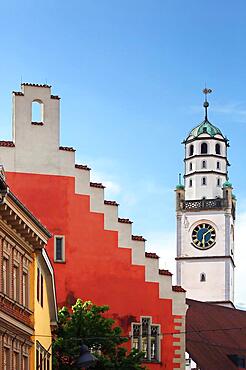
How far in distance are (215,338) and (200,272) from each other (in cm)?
3072

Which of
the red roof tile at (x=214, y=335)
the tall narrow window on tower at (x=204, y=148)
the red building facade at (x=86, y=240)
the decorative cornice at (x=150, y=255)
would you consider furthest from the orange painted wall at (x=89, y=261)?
the tall narrow window on tower at (x=204, y=148)

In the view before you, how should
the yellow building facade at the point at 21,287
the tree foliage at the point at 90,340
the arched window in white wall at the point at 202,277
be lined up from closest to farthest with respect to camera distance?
the yellow building facade at the point at 21,287 < the tree foliage at the point at 90,340 < the arched window in white wall at the point at 202,277

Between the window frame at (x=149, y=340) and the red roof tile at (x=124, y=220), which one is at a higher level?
the red roof tile at (x=124, y=220)

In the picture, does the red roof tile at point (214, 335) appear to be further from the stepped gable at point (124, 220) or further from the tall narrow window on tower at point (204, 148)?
the stepped gable at point (124, 220)

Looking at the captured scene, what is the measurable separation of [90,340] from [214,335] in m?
51.4

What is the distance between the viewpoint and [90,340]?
48125 millimetres

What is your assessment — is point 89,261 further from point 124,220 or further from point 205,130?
point 205,130

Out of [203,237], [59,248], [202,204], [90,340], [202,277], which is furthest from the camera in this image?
[202,204]

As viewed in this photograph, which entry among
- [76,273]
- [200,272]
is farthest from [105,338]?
[200,272]

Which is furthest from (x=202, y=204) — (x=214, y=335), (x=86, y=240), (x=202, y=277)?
(x=86, y=240)

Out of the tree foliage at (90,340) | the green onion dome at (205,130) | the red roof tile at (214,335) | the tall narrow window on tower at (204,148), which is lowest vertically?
the tree foliage at (90,340)

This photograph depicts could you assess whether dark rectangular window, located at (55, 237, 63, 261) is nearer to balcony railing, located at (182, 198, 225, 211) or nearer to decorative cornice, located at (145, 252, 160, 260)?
decorative cornice, located at (145, 252, 160, 260)

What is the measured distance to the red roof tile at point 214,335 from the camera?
91375 millimetres

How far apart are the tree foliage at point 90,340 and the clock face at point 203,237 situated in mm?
79689
